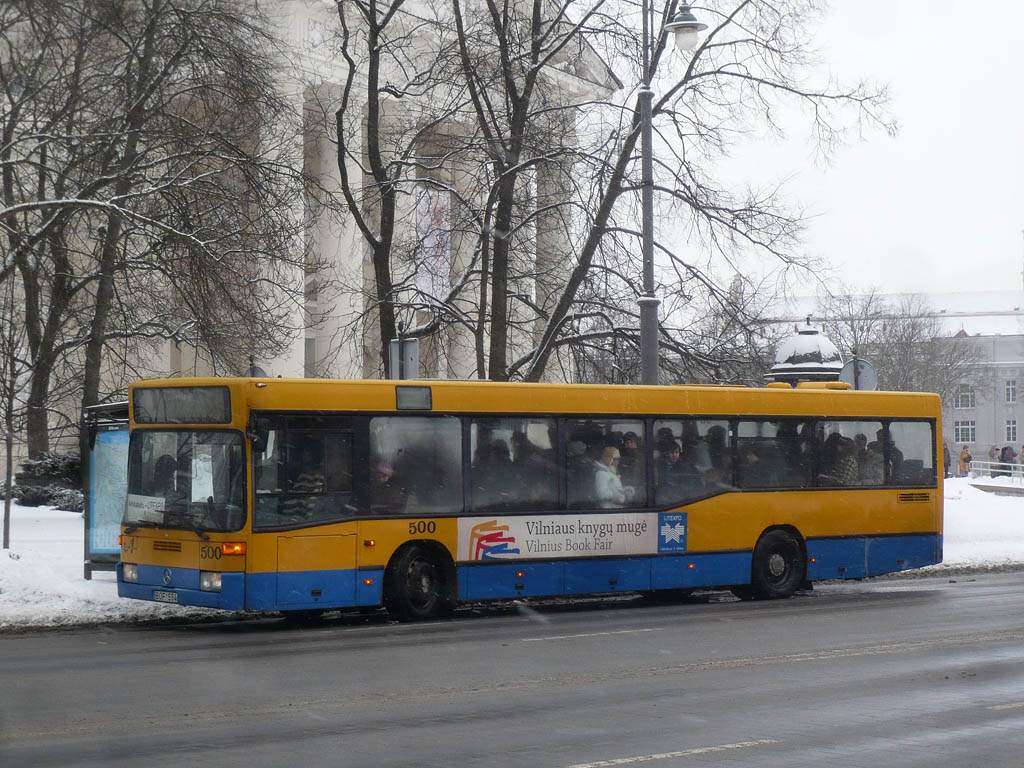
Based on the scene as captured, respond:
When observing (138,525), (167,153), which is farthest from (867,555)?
(167,153)

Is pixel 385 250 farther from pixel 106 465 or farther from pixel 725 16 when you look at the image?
pixel 106 465

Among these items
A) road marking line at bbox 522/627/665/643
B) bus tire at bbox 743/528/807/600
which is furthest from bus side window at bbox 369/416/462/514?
bus tire at bbox 743/528/807/600

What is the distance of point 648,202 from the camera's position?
21984mm

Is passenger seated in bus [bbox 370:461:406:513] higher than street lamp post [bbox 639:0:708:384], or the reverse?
street lamp post [bbox 639:0:708:384]

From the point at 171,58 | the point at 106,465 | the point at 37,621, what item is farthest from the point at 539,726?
the point at 171,58

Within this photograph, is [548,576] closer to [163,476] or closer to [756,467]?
[756,467]

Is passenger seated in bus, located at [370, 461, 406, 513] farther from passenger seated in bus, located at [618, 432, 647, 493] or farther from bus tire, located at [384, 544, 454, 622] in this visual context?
passenger seated in bus, located at [618, 432, 647, 493]

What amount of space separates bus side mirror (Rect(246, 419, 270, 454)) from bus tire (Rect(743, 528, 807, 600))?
23.1 ft

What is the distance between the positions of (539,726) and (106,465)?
418 inches

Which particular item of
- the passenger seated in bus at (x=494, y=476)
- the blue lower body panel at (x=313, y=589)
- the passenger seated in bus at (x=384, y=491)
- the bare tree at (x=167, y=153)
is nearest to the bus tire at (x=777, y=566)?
the passenger seated in bus at (x=494, y=476)

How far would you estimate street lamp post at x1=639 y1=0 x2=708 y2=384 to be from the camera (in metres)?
21.6

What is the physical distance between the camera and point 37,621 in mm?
15383

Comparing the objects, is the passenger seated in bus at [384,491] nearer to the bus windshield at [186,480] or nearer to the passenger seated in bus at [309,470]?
the passenger seated in bus at [309,470]

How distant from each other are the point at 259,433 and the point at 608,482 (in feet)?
15.2
